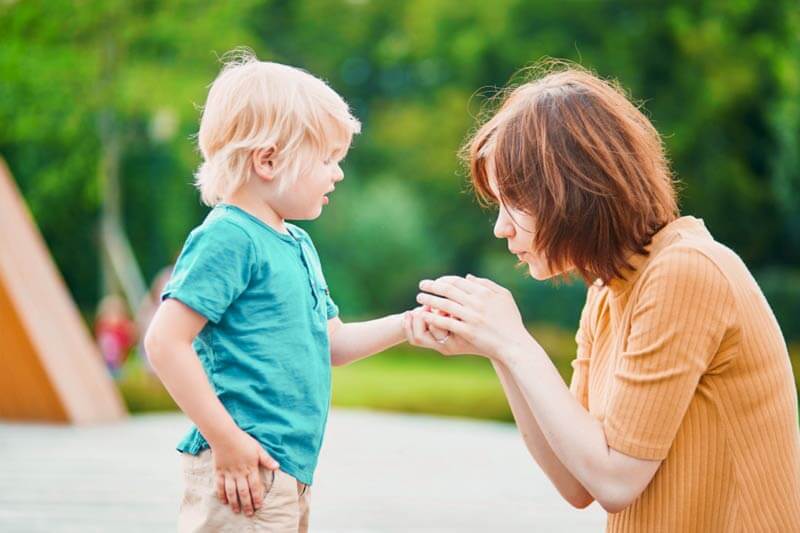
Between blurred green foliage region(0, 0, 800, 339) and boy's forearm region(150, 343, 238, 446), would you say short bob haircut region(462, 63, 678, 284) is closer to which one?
boy's forearm region(150, 343, 238, 446)

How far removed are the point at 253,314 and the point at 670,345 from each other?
819 millimetres

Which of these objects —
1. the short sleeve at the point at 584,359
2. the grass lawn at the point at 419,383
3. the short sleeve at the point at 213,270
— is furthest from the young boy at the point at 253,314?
the grass lawn at the point at 419,383

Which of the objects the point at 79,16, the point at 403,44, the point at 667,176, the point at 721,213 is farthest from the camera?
the point at 403,44

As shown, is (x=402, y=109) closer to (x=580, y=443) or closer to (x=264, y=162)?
(x=264, y=162)

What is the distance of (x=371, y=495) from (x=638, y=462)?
11.5 ft

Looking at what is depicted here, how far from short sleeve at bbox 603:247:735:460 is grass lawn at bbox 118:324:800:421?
8764 mm

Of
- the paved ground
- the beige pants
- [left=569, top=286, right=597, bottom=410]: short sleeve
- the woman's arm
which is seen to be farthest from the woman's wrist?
the paved ground

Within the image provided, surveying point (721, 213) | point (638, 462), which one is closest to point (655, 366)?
point (638, 462)

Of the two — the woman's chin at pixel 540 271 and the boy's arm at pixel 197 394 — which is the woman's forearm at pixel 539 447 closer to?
the woman's chin at pixel 540 271

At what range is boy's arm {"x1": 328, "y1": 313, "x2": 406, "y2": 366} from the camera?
102 inches

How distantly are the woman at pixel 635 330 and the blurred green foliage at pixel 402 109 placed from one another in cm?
1423

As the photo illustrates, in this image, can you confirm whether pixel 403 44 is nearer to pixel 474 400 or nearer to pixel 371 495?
pixel 474 400

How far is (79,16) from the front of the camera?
15.8 metres

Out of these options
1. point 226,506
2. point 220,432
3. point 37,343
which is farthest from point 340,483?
point 220,432
